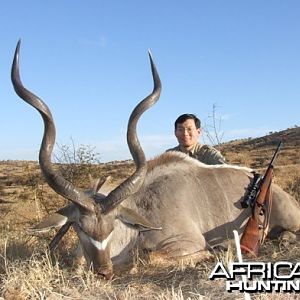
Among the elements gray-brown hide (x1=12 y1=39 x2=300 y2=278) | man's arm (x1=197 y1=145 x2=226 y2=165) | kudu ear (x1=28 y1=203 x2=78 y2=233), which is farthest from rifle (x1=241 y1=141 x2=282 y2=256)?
kudu ear (x1=28 y1=203 x2=78 y2=233)

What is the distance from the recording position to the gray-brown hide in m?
5.27

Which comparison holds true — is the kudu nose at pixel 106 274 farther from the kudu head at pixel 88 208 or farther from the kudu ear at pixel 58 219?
the kudu ear at pixel 58 219

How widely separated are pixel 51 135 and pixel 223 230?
2374 mm

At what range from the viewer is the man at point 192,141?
23.8ft

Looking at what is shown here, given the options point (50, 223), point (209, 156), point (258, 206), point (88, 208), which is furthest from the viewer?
point (209, 156)

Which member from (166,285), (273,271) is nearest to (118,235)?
(166,285)

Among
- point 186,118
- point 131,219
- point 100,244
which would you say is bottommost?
point 100,244

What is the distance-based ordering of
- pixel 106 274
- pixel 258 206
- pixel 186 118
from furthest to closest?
1. pixel 186 118
2. pixel 258 206
3. pixel 106 274

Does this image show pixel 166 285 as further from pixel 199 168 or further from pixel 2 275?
pixel 199 168

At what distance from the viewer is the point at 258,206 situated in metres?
6.31

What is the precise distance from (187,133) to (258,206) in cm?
150

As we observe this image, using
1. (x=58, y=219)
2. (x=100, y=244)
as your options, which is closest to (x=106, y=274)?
(x=100, y=244)

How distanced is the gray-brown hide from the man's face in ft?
1.99

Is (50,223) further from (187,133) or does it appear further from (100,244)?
(187,133)
